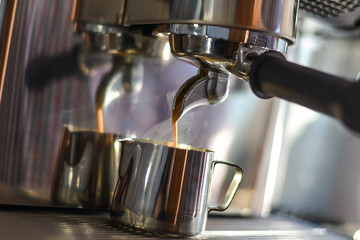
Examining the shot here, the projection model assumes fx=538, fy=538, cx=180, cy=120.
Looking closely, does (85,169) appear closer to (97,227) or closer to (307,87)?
(97,227)

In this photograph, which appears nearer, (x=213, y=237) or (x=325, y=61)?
(x=213, y=237)

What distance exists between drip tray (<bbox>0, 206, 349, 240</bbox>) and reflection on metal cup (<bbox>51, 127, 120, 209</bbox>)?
0.02 meters

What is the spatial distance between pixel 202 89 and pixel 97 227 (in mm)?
161

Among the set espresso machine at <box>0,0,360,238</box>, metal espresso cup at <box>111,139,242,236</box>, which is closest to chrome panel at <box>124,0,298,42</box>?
espresso machine at <box>0,0,360,238</box>

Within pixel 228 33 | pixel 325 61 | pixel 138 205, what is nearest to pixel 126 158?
pixel 138 205

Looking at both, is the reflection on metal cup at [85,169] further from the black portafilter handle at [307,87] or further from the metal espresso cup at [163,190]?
the black portafilter handle at [307,87]

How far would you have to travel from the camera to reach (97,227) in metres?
0.50

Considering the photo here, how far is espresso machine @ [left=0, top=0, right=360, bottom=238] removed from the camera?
1.45 feet

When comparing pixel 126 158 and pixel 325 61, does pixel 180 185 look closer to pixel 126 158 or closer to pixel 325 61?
pixel 126 158

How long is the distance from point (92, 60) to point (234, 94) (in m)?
0.20

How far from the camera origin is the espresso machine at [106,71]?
1.45ft

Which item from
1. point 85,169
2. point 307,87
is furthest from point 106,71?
point 307,87

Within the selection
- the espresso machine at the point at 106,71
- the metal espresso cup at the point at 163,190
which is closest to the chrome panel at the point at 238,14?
the espresso machine at the point at 106,71

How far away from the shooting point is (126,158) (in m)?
0.51
